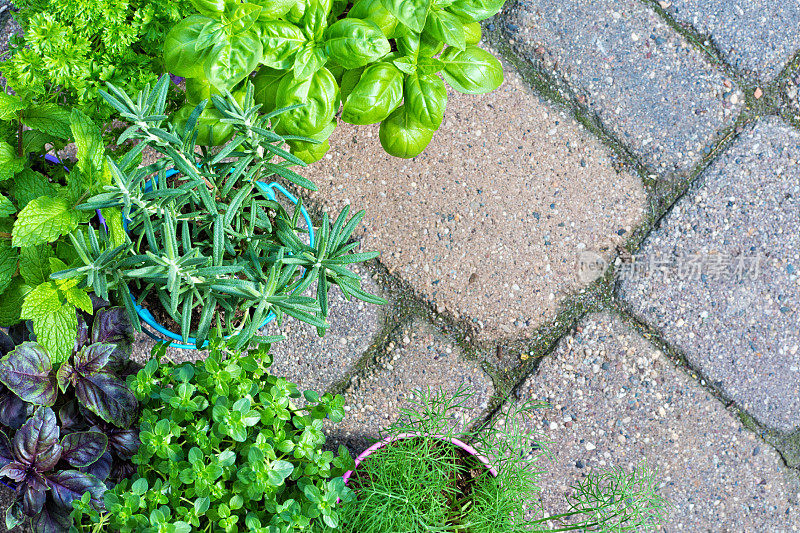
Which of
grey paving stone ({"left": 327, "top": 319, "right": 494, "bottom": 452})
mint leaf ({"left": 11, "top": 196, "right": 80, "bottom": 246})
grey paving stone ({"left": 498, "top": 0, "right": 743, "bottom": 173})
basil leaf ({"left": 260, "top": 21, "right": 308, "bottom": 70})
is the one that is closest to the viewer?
mint leaf ({"left": 11, "top": 196, "right": 80, "bottom": 246})

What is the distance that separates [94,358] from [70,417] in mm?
147

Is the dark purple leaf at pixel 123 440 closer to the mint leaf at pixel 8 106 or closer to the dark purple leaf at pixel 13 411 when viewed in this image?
the dark purple leaf at pixel 13 411

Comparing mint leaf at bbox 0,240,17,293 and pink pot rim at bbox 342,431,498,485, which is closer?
mint leaf at bbox 0,240,17,293

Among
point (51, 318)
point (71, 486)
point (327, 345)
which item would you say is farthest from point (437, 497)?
point (51, 318)

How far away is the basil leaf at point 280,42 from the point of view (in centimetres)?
113

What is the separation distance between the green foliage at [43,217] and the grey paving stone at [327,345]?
Answer: 0.61 metres

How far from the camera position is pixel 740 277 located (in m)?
1.83

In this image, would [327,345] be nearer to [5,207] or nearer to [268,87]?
[268,87]

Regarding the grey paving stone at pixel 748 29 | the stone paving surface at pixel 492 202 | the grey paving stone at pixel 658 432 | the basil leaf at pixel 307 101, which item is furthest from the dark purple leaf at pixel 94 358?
the grey paving stone at pixel 748 29

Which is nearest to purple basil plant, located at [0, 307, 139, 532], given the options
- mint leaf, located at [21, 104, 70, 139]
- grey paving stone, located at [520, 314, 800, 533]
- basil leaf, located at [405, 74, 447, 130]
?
mint leaf, located at [21, 104, 70, 139]

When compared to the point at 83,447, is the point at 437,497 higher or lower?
higher

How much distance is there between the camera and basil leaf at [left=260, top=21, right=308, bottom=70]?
3.72 ft

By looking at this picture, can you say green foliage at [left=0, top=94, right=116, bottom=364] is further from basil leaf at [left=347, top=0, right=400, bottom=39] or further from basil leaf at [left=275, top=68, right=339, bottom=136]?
basil leaf at [left=347, top=0, right=400, bottom=39]

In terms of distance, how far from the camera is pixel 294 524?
1107 mm
